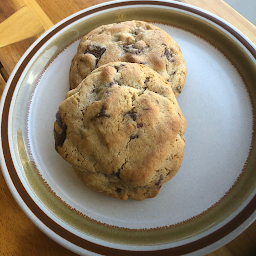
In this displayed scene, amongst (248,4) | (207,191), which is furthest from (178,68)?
(248,4)

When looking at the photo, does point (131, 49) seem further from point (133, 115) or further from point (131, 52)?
point (133, 115)

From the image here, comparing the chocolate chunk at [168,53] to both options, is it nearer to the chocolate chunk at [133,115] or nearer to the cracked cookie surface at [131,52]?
the cracked cookie surface at [131,52]

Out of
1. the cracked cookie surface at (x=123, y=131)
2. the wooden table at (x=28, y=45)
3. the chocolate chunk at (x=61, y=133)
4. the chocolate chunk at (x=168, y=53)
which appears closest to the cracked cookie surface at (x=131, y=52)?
the chocolate chunk at (x=168, y=53)

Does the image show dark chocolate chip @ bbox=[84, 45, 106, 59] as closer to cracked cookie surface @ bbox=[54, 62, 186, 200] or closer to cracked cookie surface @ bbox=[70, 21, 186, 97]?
cracked cookie surface @ bbox=[70, 21, 186, 97]

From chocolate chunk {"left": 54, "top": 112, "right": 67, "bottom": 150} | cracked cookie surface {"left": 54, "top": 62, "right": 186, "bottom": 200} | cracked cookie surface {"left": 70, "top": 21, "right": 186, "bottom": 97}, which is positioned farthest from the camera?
cracked cookie surface {"left": 70, "top": 21, "right": 186, "bottom": 97}

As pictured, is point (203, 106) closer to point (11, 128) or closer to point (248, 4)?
point (11, 128)

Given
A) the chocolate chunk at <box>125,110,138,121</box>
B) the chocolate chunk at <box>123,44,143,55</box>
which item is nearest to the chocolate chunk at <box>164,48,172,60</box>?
the chocolate chunk at <box>123,44,143,55</box>

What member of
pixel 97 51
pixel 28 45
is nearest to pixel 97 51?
pixel 97 51
